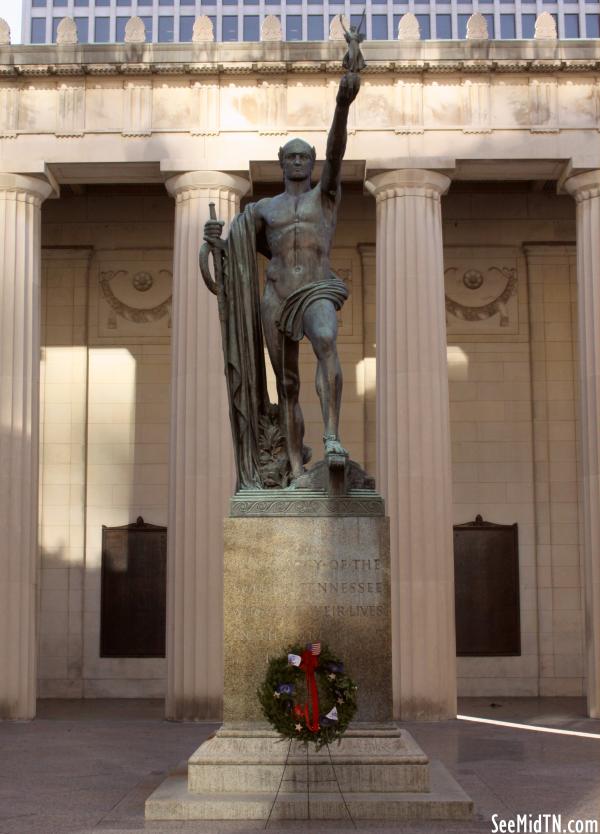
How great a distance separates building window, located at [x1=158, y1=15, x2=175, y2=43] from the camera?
56.4 meters

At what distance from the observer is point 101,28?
56844mm

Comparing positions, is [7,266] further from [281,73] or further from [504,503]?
[504,503]

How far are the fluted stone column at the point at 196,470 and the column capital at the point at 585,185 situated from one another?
604 centimetres

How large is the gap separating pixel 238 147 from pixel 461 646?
11.2 metres

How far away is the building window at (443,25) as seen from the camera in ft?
183

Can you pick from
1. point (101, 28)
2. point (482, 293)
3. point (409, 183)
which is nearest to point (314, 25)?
point (101, 28)

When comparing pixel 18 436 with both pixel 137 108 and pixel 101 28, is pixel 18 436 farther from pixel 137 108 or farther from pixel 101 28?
pixel 101 28

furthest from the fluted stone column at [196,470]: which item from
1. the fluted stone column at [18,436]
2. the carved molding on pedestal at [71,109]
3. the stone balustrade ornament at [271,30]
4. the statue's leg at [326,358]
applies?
the statue's leg at [326,358]

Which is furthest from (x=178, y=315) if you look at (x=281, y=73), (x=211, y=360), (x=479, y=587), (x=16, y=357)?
(x=479, y=587)

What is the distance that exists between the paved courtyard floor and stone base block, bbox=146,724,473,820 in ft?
0.51

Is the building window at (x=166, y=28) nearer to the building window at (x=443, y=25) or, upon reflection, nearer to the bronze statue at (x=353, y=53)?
the building window at (x=443, y=25)

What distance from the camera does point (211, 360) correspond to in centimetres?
2242

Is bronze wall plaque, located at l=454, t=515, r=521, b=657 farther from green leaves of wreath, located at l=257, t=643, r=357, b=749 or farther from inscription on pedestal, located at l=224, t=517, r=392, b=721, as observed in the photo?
green leaves of wreath, located at l=257, t=643, r=357, b=749

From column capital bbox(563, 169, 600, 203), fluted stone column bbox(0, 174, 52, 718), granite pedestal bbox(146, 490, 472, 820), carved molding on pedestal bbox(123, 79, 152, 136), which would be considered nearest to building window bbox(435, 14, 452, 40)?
column capital bbox(563, 169, 600, 203)
